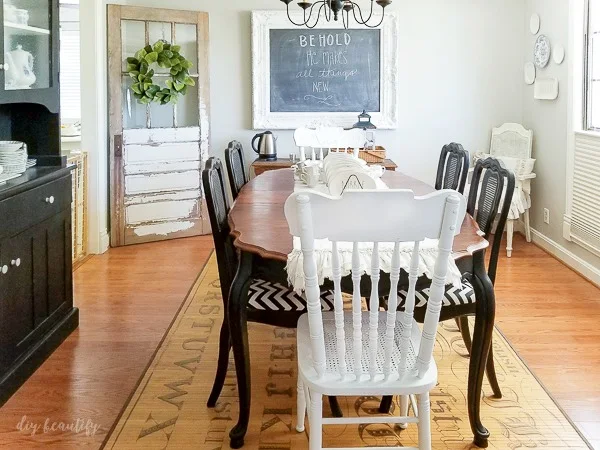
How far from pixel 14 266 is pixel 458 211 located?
1868 mm

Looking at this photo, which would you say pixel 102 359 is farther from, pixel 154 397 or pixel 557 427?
pixel 557 427

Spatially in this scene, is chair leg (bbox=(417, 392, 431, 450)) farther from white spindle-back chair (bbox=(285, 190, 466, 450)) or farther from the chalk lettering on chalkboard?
the chalk lettering on chalkboard

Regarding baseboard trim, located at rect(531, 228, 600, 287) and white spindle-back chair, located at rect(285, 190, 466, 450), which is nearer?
white spindle-back chair, located at rect(285, 190, 466, 450)

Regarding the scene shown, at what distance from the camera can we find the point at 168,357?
309 cm

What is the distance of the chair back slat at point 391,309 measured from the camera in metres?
1.73

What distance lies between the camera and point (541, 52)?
5285 mm

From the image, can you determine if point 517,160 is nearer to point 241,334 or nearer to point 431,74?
point 431,74

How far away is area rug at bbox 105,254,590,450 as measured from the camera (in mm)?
2326

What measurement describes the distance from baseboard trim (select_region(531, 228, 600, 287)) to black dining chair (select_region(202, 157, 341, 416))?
264cm

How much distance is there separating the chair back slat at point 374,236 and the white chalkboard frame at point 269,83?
404 cm

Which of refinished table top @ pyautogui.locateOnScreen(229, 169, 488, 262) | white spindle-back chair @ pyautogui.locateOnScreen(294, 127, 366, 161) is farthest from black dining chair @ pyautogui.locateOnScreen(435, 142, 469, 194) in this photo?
white spindle-back chair @ pyautogui.locateOnScreen(294, 127, 366, 161)

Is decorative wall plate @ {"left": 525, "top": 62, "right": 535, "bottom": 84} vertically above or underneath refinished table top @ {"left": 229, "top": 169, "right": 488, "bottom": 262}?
above

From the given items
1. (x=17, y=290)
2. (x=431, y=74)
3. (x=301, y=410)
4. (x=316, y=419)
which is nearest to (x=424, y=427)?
(x=316, y=419)

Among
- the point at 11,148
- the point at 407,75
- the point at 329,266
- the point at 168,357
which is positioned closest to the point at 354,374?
the point at 329,266
